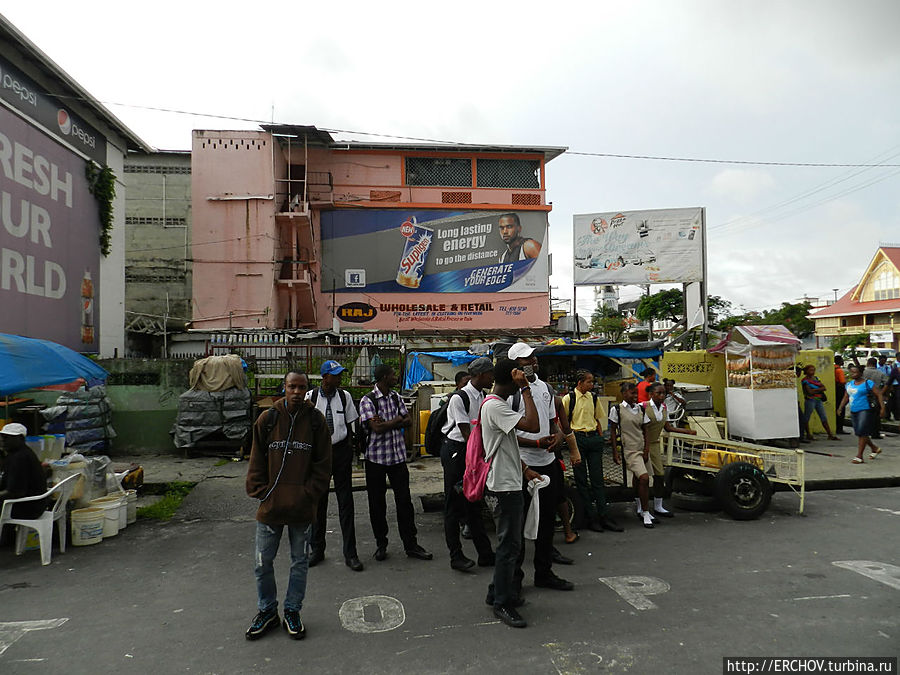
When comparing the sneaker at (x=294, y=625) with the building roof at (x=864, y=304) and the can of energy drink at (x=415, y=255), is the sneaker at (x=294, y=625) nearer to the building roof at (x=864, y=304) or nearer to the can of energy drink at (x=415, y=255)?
the can of energy drink at (x=415, y=255)

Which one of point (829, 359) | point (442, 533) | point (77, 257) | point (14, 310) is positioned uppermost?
point (77, 257)

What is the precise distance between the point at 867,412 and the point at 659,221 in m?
9.52

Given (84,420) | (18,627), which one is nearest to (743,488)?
(18,627)

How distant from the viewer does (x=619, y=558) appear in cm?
542

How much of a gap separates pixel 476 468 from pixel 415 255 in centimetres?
2057

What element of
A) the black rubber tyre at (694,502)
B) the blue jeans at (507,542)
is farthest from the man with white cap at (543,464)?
the black rubber tyre at (694,502)

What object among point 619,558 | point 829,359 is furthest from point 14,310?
point 829,359

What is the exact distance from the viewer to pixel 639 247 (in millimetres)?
17938

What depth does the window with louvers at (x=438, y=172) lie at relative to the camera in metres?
24.6

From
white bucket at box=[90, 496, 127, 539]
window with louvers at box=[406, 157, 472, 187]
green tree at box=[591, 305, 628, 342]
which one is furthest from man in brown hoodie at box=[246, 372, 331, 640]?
green tree at box=[591, 305, 628, 342]

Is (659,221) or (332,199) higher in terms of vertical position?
(332,199)

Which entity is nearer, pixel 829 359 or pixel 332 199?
pixel 829 359

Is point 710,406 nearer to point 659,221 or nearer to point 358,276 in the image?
point 659,221

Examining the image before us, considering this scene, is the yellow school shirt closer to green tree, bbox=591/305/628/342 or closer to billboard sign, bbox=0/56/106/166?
billboard sign, bbox=0/56/106/166
